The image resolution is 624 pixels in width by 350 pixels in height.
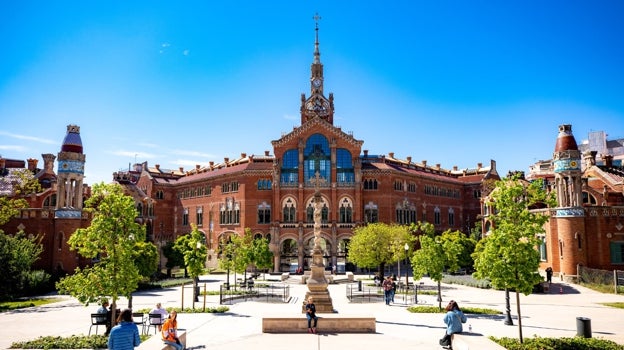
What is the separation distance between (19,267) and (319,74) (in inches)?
2271

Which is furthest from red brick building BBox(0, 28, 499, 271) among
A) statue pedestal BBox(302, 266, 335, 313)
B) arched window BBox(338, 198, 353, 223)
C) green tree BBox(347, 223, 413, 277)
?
statue pedestal BBox(302, 266, 335, 313)

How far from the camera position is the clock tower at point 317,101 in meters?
77.8

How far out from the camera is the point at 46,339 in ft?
59.2

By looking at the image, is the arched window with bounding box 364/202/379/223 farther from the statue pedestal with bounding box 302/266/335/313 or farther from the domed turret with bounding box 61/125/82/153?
the statue pedestal with bounding box 302/266/335/313

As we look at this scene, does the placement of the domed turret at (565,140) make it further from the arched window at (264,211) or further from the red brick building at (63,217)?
the red brick building at (63,217)

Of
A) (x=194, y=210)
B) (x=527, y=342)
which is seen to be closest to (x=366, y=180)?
(x=194, y=210)

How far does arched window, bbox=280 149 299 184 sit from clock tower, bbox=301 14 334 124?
43.8ft

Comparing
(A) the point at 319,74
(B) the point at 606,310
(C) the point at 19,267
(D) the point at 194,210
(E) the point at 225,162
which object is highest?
(A) the point at 319,74

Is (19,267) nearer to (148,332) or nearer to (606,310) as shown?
(148,332)

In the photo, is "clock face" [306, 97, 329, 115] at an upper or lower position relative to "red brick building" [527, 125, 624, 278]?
upper

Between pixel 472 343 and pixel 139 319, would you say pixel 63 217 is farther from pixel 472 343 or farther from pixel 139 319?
pixel 472 343

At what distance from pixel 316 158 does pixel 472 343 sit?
50.9m

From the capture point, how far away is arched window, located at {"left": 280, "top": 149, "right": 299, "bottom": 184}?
65.2 m

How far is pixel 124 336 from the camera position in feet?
37.5
